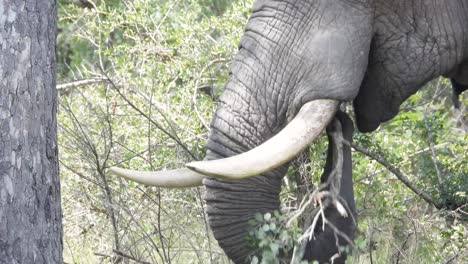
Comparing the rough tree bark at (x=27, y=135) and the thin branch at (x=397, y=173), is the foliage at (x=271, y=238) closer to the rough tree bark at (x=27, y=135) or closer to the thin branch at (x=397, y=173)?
the rough tree bark at (x=27, y=135)

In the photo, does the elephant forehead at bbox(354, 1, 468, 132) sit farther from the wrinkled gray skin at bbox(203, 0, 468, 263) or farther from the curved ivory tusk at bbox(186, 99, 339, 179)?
the curved ivory tusk at bbox(186, 99, 339, 179)

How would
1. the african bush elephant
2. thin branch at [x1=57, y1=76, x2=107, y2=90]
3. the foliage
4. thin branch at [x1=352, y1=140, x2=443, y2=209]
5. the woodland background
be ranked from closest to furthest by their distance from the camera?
the foliage < the african bush elephant < the woodland background < thin branch at [x1=352, y1=140, x2=443, y2=209] < thin branch at [x1=57, y1=76, x2=107, y2=90]

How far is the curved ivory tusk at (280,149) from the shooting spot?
4.51 metres

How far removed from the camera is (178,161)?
Result: 21.0 ft

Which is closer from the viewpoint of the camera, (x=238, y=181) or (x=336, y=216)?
(x=238, y=181)

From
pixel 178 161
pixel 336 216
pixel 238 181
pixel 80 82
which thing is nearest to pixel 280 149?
pixel 238 181

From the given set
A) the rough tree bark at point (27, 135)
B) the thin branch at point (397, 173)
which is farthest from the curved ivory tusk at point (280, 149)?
the thin branch at point (397, 173)

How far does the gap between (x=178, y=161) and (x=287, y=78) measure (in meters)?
1.58

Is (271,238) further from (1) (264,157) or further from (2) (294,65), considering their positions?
(2) (294,65)

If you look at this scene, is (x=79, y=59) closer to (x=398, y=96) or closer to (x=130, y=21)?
(x=130, y=21)

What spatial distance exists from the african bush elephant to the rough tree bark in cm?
92

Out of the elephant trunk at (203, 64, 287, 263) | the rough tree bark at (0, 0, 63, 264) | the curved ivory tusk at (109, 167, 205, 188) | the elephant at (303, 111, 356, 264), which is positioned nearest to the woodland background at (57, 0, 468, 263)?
the elephant at (303, 111, 356, 264)

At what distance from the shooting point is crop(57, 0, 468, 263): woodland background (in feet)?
19.8

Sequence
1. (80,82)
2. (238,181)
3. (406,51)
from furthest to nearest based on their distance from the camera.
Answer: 1. (80,82)
2. (406,51)
3. (238,181)
